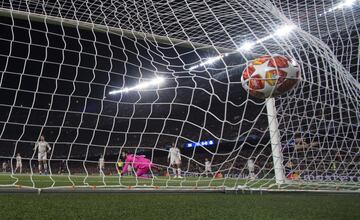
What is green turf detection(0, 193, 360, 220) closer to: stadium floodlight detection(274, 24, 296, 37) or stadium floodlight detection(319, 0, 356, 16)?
stadium floodlight detection(274, 24, 296, 37)

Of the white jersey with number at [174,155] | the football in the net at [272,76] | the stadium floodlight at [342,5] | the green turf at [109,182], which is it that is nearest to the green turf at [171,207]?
the football in the net at [272,76]

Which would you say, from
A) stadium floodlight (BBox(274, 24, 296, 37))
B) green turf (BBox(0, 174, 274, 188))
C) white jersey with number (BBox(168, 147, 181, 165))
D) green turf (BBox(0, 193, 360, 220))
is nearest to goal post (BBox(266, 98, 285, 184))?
green turf (BBox(0, 174, 274, 188))

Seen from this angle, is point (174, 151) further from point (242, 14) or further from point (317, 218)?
point (317, 218)

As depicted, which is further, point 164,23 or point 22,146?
point 22,146

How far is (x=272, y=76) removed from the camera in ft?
11.4

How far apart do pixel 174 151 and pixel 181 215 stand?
7.61 meters

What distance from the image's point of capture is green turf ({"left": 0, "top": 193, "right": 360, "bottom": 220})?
231cm

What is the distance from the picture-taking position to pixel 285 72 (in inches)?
137

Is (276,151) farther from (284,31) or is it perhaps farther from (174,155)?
(174,155)

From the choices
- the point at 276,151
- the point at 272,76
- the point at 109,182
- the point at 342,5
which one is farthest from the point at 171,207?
the point at 342,5

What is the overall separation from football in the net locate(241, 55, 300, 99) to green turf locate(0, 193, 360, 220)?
1053 mm

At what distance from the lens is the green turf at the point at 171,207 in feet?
7.57

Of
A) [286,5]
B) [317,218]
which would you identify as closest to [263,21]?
[286,5]

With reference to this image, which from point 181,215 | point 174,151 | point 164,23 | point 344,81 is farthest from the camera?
point 174,151
